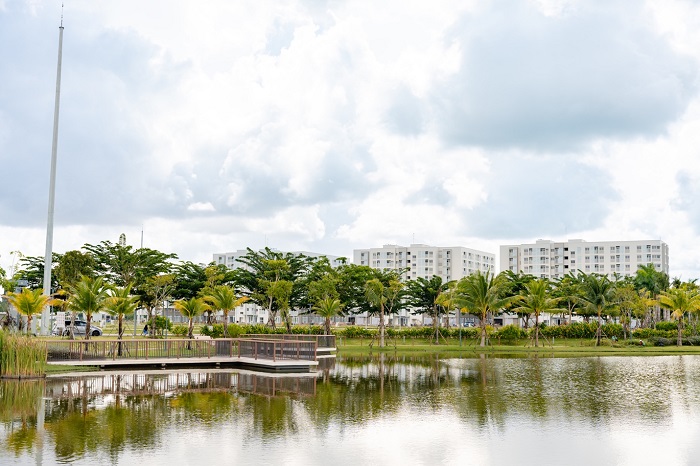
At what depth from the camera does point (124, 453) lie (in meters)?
12.6

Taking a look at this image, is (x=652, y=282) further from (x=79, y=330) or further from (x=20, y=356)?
(x=20, y=356)

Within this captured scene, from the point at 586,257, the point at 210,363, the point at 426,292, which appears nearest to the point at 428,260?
the point at 586,257

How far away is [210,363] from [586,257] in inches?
4871

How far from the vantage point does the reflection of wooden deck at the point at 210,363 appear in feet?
97.9

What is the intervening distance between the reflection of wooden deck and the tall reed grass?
4077mm

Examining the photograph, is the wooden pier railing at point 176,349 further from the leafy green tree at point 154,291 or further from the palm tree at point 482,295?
the palm tree at point 482,295

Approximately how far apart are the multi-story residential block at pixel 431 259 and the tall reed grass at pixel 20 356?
124663 millimetres

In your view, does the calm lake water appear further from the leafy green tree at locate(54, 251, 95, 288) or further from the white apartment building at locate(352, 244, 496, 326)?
the white apartment building at locate(352, 244, 496, 326)

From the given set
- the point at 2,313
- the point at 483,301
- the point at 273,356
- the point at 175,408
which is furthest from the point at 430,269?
the point at 175,408

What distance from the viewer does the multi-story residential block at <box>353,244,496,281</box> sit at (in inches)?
5930

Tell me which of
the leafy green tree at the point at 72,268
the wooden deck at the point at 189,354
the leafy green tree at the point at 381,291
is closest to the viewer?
the wooden deck at the point at 189,354

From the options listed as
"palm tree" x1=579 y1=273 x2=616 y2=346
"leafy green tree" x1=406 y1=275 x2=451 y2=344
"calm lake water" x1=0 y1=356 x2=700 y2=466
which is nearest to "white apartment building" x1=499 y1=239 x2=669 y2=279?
"leafy green tree" x1=406 y1=275 x2=451 y2=344

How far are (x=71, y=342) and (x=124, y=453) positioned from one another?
1875 cm

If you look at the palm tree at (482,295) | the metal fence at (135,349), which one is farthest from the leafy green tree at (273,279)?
the metal fence at (135,349)
